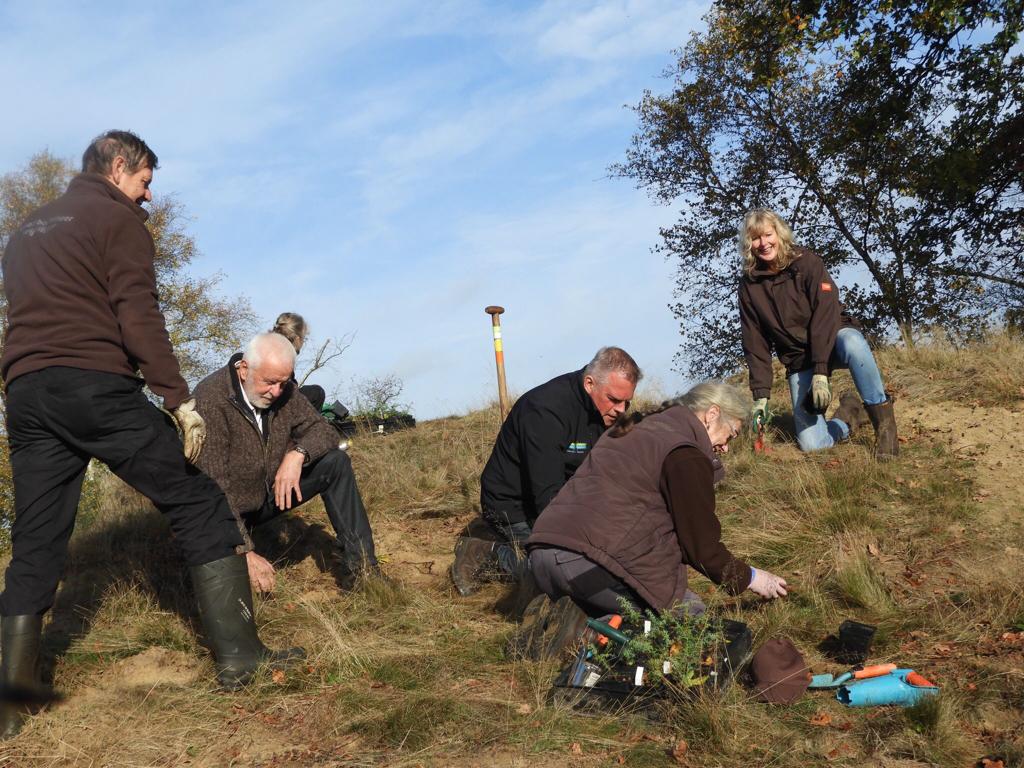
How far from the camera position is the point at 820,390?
260 inches

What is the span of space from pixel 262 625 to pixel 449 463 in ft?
12.3

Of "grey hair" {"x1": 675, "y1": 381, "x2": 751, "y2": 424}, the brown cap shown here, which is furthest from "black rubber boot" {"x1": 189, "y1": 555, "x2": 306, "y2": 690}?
"grey hair" {"x1": 675, "y1": 381, "x2": 751, "y2": 424}

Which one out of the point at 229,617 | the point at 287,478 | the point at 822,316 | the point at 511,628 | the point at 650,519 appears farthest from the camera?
the point at 822,316

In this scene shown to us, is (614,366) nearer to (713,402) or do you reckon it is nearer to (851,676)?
(713,402)

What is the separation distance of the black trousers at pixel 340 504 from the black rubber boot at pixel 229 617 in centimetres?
131

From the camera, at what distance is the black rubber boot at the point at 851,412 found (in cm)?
729

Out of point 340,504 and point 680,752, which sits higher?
point 340,504

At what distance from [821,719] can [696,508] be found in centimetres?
93

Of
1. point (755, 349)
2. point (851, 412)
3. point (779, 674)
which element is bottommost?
point (779, 674)

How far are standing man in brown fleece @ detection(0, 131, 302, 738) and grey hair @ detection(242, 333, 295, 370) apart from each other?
1.05 meters

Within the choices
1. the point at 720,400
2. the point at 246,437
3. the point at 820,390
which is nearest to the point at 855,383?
the point at 820,390

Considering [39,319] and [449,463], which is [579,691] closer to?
[39,319]

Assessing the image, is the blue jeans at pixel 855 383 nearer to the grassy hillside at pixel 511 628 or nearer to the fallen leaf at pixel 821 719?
the grassy hillside at pixel 511 628

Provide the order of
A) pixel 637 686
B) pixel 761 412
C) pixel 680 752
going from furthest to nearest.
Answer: pixel 761 412 < pixel 637 686 < pixel 680 752
